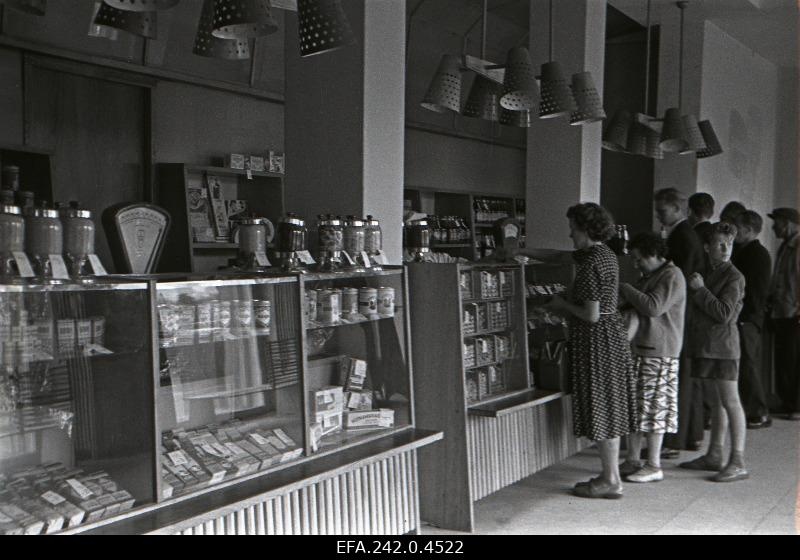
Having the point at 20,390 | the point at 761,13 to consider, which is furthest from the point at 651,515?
the point at 761,13

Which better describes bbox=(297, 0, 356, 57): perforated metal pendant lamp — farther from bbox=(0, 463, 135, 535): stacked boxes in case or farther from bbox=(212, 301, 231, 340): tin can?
bbox=(0, 463, 135, 535): stacked boxes in case

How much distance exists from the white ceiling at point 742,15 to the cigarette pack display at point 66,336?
6505mm

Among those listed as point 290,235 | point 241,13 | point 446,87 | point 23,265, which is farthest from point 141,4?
point 446,87

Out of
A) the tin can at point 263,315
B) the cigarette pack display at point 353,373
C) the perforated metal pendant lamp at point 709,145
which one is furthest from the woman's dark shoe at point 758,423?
the tin can at point 263,315

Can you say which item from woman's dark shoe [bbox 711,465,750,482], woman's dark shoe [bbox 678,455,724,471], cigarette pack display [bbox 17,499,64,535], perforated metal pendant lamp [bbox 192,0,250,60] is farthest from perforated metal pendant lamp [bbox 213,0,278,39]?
woman's dark shoe [bbox 678,455,724,471]

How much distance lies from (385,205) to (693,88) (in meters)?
5.22

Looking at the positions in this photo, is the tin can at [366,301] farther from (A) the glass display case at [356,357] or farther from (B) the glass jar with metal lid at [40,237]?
(B) the glass jar with metal lid at [40,237]

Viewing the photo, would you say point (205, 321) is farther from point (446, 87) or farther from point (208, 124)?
point (208, 124)

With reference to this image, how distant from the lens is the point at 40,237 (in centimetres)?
235

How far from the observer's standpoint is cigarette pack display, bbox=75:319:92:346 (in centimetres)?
239

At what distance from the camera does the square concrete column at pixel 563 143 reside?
6.10 metres

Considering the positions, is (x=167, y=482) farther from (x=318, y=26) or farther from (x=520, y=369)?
(x=520, y=369)

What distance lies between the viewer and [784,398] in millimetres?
7039

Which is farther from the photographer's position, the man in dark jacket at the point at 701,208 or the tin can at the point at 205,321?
the man in dark jacket at the point at 701,208
